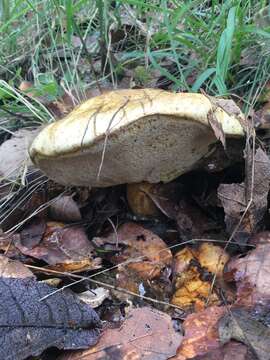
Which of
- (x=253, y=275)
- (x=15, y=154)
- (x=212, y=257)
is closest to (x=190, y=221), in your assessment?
(x=212, y=257)

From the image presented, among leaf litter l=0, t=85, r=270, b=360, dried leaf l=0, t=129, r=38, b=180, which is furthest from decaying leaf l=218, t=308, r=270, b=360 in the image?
dried leaf l=0, t=129, r=38, b=180

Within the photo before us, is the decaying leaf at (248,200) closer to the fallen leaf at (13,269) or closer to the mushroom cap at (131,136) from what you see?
the mushroom cap at (131,136)

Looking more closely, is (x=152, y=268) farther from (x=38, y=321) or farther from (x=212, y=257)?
(x=38, y=321)

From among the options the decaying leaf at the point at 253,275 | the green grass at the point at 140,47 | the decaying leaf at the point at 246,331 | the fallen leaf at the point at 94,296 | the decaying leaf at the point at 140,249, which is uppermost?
the green grass at the point at 140,47

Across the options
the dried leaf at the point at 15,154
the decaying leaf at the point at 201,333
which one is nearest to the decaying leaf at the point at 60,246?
the dried leaf at the point at 15,154

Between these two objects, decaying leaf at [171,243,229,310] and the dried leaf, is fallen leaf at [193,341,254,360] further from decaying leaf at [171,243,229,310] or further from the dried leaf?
the dried leaf

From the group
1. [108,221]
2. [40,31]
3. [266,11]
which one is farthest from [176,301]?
[40,31]

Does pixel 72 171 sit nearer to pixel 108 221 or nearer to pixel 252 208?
pixel 108 221
